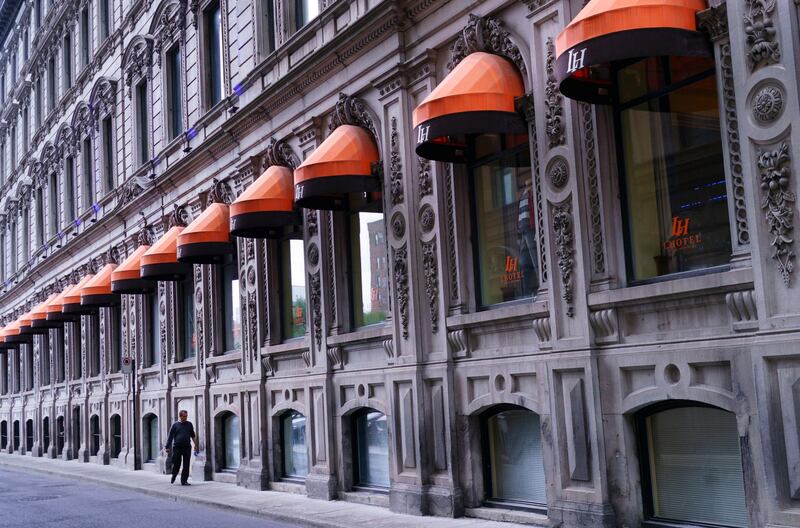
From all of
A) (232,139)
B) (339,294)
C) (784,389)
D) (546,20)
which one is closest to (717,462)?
(784,389)

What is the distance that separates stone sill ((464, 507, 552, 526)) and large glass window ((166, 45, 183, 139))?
16.3 metres

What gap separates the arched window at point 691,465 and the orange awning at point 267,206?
30.4ft

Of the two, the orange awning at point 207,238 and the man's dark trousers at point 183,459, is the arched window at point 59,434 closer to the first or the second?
the man's dark trousers at point 183,459

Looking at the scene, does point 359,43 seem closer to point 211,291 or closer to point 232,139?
point 232,139

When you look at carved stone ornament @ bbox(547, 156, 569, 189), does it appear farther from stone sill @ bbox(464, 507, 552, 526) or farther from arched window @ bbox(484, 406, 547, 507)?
stone sill @ bbox(464, 507, 552, 526)

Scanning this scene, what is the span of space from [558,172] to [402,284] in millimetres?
3932

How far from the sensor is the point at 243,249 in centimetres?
2108

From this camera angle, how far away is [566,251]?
38.8 feet

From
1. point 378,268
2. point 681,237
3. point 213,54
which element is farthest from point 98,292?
point 681,237

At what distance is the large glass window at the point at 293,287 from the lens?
1923cm

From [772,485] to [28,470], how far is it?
28.9 m

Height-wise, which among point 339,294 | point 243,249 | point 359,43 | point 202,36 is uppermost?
point 202,36

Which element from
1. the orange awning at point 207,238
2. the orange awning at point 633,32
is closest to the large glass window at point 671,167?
the orange awning at point 633,32

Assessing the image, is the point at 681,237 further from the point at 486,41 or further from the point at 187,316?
the point at 187,316
